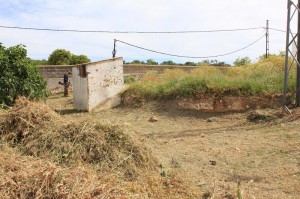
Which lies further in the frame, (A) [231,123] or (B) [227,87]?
(B) [227,87]

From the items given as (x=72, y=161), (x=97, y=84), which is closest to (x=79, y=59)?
(x=97, y=84)

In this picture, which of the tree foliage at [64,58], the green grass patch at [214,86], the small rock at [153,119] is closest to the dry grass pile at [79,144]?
the small rock at [153,119]

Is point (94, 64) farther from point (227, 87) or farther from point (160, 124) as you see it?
point (227, 87)

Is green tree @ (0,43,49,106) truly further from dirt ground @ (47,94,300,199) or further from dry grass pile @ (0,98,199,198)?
dry grass pile @ (0,98,199,198)

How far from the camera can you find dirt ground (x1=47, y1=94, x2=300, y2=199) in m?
4.51

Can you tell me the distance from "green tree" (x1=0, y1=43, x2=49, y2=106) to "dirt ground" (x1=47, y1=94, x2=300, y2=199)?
141 centimetres

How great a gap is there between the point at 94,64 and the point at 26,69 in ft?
6.66

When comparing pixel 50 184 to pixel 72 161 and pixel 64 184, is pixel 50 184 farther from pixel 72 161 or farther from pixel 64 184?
pixel 72 161

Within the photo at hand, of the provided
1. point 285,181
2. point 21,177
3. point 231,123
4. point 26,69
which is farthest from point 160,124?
point 21,177

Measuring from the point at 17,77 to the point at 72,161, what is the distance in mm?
5378

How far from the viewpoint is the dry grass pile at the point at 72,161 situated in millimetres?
3209

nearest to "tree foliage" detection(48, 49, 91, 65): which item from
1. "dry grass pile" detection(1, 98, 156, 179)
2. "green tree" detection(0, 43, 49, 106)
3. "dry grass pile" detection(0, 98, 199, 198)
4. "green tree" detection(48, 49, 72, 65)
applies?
"green tree" detection(48, 49, 72, 65)

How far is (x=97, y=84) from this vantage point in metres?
10.4

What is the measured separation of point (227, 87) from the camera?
9.72 meters
